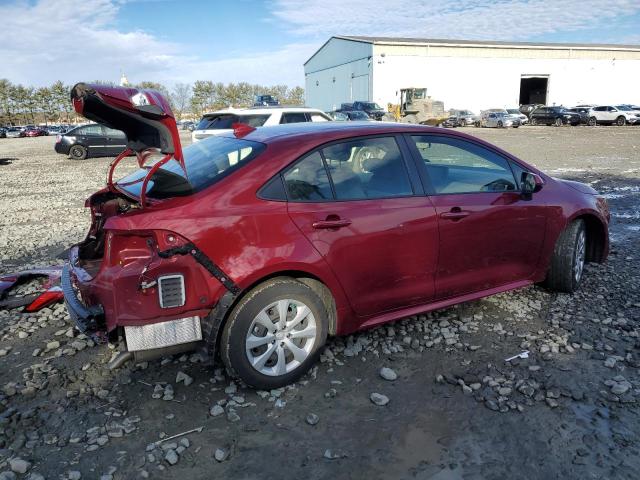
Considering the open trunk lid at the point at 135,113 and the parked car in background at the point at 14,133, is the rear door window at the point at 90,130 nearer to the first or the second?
the open trunk lid at the point at 135,113

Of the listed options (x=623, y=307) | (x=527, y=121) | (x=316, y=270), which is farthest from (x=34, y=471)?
(x=527, y=121)

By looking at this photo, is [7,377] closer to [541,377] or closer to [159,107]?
[159,107]

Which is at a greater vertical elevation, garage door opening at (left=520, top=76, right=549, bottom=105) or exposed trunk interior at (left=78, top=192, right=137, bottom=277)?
garage door opening at (left=520, top=76, right=549, bottom=105)

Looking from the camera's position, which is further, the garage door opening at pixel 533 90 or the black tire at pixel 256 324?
the garage door opening at pixel 533 90

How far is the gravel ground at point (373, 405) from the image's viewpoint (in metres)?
2.61

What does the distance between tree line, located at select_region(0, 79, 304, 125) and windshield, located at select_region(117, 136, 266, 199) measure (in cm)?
7644

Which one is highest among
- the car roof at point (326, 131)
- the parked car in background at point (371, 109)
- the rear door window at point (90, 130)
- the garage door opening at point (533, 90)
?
the garage door opening at point (533, 90)

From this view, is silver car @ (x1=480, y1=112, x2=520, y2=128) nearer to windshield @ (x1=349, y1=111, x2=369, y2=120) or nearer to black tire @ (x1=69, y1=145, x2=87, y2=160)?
windshield @ (x1=349, y1=111, x2=369, y2=120)

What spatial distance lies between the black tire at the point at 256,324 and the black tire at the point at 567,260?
237 cm

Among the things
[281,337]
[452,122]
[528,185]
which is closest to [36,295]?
[281,337]

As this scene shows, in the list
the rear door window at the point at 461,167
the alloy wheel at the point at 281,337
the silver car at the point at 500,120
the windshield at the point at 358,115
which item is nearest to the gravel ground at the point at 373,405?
the alloy wheel at the point at 281,337

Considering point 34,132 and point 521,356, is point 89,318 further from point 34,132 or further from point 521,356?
point 34,132

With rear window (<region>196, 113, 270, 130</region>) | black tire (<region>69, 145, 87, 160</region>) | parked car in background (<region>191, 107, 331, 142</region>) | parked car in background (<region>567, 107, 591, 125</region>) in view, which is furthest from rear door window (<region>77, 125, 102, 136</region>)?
parked car in background (<region>567, 107, 591, 125</region>)

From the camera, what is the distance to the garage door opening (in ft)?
188
